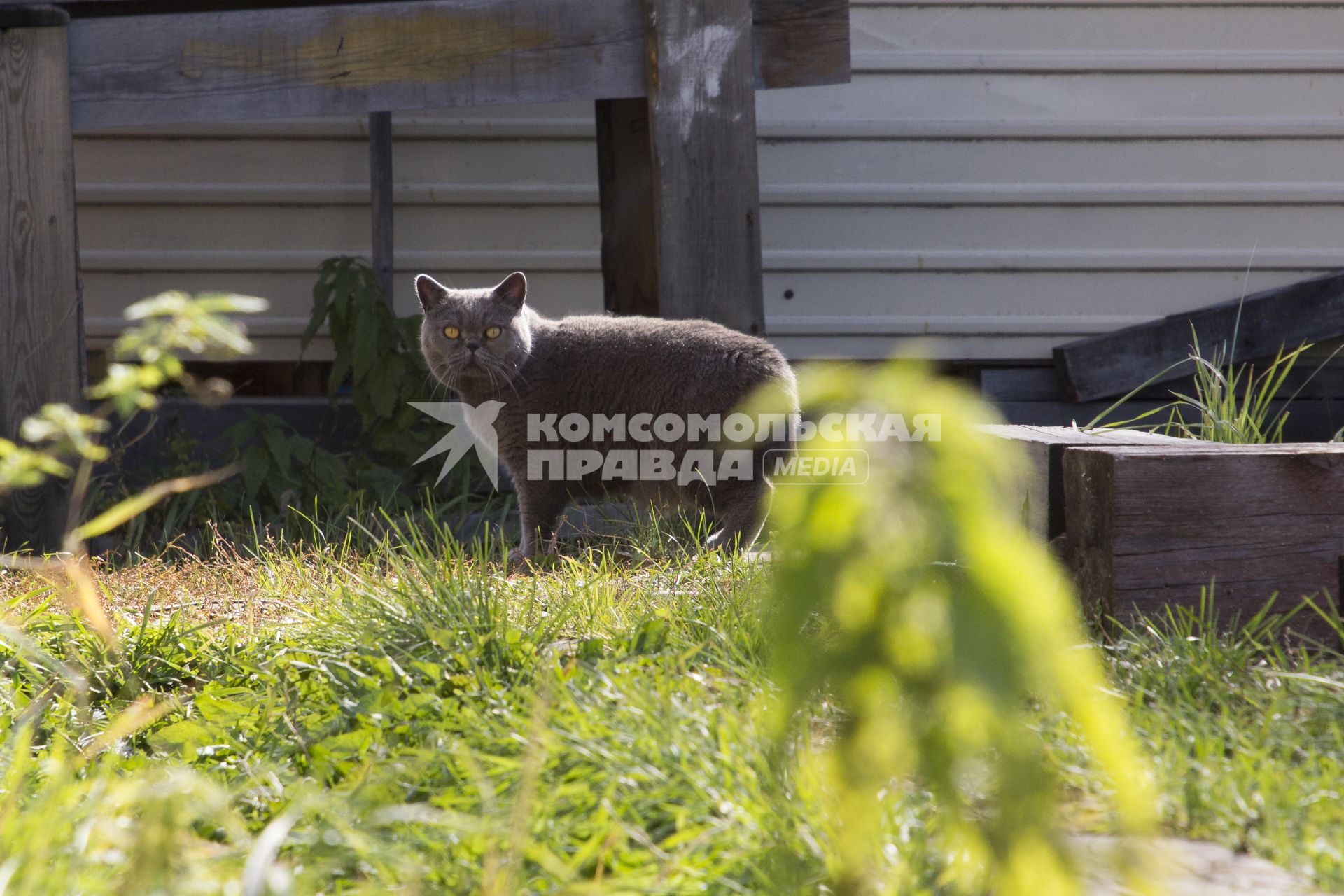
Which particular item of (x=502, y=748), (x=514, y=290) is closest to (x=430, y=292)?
(x=514, y=290)

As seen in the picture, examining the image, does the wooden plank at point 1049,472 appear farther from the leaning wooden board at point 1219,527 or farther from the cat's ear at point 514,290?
the cat's ear at point 514,290

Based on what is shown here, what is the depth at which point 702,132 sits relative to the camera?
3684 mm

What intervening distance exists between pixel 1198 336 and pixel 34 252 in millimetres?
5031

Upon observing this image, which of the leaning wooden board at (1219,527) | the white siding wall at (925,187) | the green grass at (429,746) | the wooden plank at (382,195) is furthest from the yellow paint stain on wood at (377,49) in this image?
the leaning wooden board at (1219,527)

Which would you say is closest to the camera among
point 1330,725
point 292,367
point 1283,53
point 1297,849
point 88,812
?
point 1297,849

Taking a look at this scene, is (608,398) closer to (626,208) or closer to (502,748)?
(626,208)

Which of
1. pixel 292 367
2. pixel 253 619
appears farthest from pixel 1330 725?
pixel 292 367

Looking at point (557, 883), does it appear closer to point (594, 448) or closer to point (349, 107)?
point (594, 448)

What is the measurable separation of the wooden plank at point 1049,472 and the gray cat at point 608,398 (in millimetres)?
1001

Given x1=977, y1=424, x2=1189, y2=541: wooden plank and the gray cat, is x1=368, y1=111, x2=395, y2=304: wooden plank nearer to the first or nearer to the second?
the gray cat

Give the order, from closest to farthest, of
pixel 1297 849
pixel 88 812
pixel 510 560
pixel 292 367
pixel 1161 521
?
1. pixel 1297 849
2. pixel 88 812
3. pixel 1161 521
4. pixel 510 560
5. pixel 292 367

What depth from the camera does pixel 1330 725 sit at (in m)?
1.62

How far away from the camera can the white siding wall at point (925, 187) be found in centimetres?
512

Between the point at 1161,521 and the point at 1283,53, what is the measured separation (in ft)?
13.4
